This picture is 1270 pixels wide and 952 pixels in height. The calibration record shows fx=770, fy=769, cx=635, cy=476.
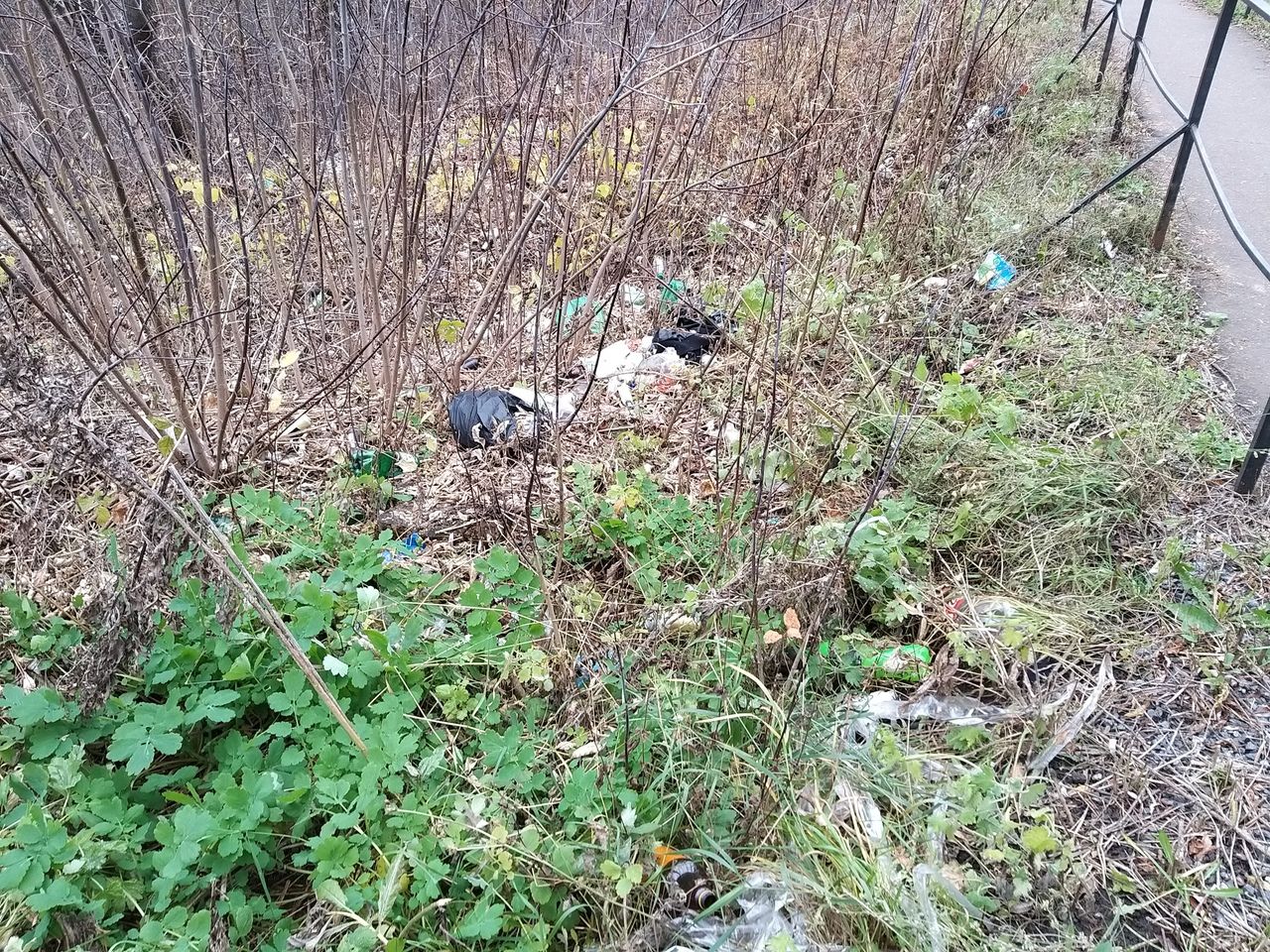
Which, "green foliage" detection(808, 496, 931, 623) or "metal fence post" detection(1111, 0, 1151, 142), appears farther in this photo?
"metal fence post" detection(1111, 0, 1151, 142)

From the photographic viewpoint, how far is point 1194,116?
356 centimetres

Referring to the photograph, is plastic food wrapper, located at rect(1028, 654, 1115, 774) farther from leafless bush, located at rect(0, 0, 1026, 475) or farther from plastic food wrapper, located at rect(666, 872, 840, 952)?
leafless bush, located at rect(0, 0, 1026, 475)

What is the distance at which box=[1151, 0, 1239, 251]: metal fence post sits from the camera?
10.6 ft

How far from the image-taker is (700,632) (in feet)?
6.82

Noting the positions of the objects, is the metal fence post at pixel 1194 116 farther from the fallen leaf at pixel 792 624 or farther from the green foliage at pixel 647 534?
the fallen leaf at pixel 792 624

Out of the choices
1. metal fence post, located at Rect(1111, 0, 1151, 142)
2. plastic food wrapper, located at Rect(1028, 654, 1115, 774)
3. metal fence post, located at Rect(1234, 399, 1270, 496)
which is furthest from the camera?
metal fence post, located at Rect(1111, 0, 1151, 142)

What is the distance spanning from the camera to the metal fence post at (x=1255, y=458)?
7.56 feet

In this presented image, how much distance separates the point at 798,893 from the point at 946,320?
8.48ft

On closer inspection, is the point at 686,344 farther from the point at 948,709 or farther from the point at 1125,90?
the point at 1125,90

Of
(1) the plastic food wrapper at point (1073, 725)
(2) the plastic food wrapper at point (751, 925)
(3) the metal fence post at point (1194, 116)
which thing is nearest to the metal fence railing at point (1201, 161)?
(3) the metal fence post at point (1194, 116)

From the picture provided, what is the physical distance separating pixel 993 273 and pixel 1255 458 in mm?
1508

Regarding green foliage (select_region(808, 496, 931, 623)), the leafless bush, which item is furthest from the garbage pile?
green foliage (select_region(808, 496, 931, 623))

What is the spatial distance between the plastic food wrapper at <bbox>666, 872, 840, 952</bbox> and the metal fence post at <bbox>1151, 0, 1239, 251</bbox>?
367 centimetres

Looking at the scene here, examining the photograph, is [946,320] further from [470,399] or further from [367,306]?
[367,306]
